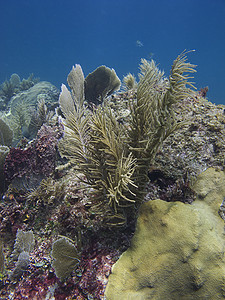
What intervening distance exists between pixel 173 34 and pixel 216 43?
107 ft

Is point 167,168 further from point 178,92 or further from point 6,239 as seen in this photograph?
point 6,239

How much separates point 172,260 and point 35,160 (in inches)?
128

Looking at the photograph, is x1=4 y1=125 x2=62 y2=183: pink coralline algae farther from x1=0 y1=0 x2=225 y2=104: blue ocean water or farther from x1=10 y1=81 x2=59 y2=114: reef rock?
x1=0 y1=0 x2=225 y2=104: blue ocean water

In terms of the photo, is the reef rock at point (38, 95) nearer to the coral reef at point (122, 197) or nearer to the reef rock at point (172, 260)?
the coral reef at point (122, 197)

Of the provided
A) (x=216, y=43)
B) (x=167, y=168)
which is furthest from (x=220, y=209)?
(x=216, y=43)

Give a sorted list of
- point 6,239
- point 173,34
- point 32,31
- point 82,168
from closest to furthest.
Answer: point 82,168
point 6,239
point 32,31
point 173,34

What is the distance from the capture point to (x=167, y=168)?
9.47ft

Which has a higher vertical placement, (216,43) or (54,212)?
(216,43)

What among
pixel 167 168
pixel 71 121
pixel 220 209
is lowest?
pixel 220 209

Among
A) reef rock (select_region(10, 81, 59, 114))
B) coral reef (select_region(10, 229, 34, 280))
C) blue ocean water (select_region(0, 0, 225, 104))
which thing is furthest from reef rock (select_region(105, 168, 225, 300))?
blue ocean water (select_region(0, 0, 225, 104))

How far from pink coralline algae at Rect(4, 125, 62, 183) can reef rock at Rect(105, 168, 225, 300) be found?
100 inches

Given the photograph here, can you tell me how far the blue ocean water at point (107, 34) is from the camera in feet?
346

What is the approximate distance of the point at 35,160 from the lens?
156 inches

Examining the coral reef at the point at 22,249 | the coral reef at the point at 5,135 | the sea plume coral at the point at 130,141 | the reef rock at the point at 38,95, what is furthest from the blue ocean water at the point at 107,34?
the sea plume coral at the point at 130,141
